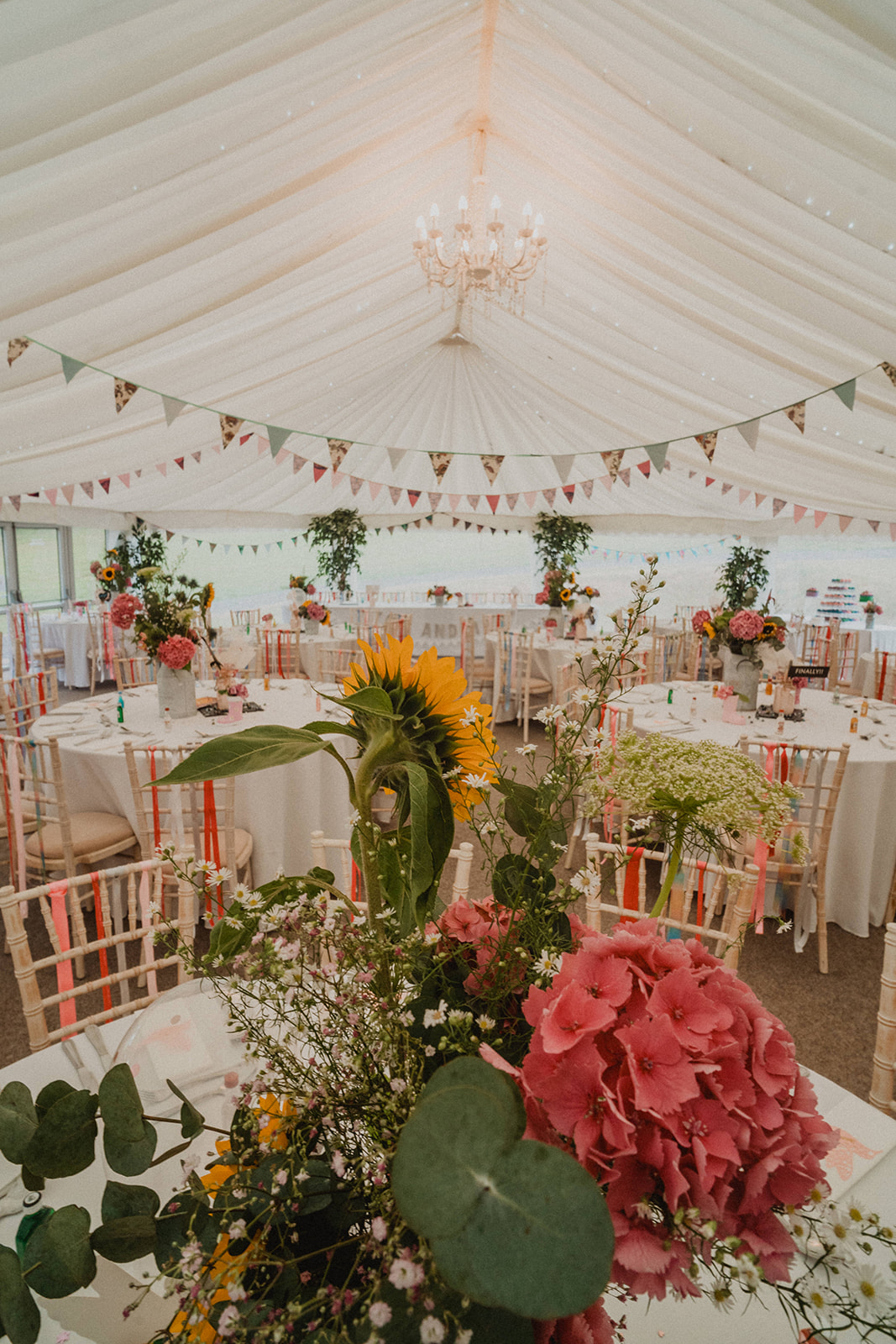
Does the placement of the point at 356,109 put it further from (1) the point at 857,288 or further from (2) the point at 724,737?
(2) the point at 724,737

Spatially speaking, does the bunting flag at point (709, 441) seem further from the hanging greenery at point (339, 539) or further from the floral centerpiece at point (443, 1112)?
the hanging greenery at point (339, 539)

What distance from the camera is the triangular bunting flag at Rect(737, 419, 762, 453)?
4.38 metres

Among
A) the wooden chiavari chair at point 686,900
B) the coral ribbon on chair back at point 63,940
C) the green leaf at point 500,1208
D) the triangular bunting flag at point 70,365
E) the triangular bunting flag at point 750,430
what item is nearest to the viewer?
A: the green leaf at point 500,1208

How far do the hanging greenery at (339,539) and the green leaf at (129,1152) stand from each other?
9.91 metres

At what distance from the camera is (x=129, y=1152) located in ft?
1.70

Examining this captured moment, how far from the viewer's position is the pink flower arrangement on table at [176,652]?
3186 mm

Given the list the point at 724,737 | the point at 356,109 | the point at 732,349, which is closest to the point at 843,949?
the point at 724,737

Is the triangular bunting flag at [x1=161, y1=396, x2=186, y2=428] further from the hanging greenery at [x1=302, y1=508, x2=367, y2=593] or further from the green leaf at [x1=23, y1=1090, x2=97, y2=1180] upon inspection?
the hanging greenery at [x1=302, y1=508, x2=367, y2=593]

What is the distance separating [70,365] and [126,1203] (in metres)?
3.60

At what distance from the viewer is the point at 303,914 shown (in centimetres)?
56

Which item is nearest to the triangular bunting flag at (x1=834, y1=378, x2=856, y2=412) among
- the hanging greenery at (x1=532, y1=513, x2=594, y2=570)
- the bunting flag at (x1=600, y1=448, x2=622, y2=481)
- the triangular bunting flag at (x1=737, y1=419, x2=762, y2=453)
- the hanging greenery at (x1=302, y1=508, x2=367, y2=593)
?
the triangular bunting flag at (x1=737, y1=419, x2=762, y2=453)

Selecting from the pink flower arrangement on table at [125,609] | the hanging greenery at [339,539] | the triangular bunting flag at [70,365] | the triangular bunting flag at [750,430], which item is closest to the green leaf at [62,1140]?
the pink flower arrangement on table at [125,609]

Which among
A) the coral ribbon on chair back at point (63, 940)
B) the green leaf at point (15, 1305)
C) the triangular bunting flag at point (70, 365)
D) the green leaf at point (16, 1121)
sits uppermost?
the triangular bunting flag at point (70, 365)

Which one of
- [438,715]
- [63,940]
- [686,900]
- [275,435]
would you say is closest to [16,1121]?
[438,715]
